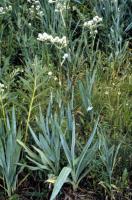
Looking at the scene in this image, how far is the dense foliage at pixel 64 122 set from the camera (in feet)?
6.91

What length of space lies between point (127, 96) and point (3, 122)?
0.93 m

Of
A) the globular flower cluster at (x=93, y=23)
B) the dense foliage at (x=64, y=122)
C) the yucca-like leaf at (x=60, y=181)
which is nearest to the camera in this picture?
the yucca-like leaf at (x=60, y=181)

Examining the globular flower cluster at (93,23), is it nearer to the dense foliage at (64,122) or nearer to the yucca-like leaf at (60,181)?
the dense foliage at (64,122)

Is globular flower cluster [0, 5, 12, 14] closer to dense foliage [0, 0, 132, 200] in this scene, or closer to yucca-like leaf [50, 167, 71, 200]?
dense foliage [0, 0, 132, 200]

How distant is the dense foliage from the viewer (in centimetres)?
211

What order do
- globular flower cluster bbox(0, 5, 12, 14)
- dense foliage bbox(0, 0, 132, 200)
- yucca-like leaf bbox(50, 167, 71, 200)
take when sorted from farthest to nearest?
globular flower cluster bbox(0, 5, 12, 14) < dense foliage bbox(0, 0, 132, 200) < yucca-like leaf bbox(50, 167, 71, 200)

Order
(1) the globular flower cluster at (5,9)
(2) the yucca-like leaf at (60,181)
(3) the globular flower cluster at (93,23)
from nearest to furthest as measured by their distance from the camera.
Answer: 1. (2) the yucca-like leaf at (60,181)
2. (3) the globular flower cluster at (93,23)
3. (1) the globular flower cluster at (5,9)

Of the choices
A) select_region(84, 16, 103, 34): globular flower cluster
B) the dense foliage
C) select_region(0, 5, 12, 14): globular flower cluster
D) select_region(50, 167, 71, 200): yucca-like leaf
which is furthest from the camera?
select_region(0, 5, 12, 14): globular flower cluster

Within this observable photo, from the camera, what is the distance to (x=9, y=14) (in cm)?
368

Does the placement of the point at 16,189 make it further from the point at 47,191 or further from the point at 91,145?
the point at 91,145

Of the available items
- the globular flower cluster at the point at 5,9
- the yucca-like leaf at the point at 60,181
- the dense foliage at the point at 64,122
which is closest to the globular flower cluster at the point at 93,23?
the dense foliage at the point at 64,122

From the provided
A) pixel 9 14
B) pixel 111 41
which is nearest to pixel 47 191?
pixel 111 41

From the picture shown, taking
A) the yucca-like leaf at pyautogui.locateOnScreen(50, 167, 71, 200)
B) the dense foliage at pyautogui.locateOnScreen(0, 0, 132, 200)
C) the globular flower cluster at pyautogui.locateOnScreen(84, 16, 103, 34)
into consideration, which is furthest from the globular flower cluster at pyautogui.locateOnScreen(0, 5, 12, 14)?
the yucca-like leaf at pyautogui.locateOnScreen(50, 167, 71, 200)

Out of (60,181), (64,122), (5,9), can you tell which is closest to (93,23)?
(5,9)
